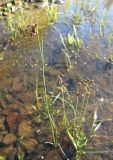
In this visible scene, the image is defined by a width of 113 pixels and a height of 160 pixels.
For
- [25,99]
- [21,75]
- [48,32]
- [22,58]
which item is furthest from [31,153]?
[48,32]

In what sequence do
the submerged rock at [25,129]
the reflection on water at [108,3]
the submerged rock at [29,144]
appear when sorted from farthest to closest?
the reflection on water at [108,3] < the submerged rock at [25,129] < the submerged rock at [29,144]

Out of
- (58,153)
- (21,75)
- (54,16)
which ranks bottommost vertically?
(58,153)

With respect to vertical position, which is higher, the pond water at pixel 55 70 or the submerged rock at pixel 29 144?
the pond water at pixel 55 70

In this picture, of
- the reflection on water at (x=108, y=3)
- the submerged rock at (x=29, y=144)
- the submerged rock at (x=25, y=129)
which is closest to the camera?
the submerged rock at (x=29, y=144)

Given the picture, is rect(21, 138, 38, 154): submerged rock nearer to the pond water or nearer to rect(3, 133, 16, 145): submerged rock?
the pond water

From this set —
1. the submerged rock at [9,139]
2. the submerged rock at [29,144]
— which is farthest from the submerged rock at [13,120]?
the submerged rock at [29,144]

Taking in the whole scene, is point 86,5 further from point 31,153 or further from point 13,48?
point 31,153

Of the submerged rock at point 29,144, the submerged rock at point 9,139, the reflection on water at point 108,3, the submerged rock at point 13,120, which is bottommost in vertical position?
the submerged rock at point 29,144

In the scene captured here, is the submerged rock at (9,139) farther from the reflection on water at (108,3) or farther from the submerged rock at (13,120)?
the reflection on water at (108,3)

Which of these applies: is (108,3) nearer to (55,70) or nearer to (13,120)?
(55,70)
